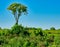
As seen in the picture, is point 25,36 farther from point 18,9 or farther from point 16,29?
point 18,9

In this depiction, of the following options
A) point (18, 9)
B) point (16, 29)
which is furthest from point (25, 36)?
point (18, 9)

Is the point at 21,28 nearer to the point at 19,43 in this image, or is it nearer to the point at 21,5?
the point at 19,43

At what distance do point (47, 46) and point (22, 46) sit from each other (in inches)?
135

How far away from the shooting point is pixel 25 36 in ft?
157

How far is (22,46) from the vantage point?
3200 centimetres

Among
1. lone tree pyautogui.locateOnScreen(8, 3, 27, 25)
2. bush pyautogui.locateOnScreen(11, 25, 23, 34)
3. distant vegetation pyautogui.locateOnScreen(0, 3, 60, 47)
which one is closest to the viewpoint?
distant vegetation pyautogui.locateOnScreen(0, 3, 60, 47)

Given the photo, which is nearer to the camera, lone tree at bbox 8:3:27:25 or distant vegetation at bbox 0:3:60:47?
distant vegetation at bbox 0:3:60:47

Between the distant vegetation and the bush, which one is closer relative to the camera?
the distant vegetation

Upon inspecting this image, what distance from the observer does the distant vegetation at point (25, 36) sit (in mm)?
34497

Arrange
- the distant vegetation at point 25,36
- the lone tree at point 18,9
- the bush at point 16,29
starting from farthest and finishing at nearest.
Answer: the lone tree at point 18,9 → the bush at point 16,29 → the distant vegetation at point 25,36

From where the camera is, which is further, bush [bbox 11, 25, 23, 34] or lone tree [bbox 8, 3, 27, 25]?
lone tree [bbox 8, 3, 27, 25]

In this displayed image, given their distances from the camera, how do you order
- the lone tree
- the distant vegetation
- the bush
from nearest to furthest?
the distant vegetation < the bush < the lone tree

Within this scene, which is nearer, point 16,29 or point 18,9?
point 16,29

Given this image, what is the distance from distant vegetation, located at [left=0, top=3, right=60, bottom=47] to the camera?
34.5 metres
